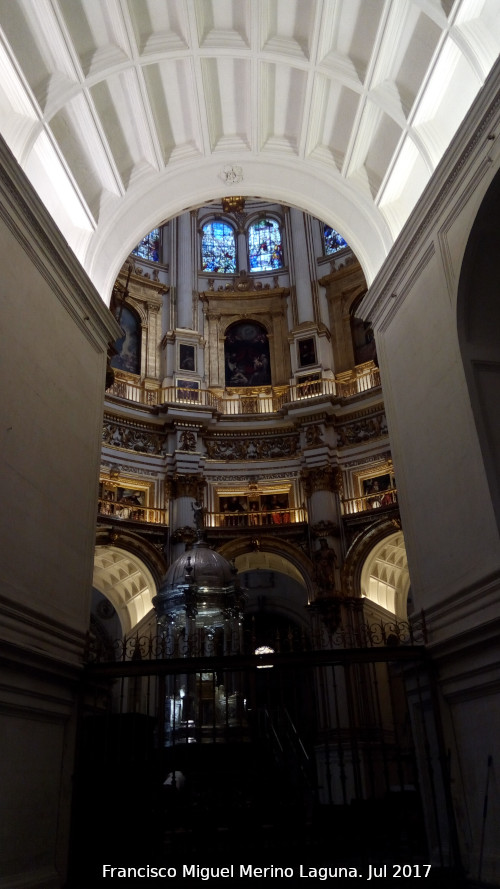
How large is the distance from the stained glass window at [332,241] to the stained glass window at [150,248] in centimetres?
653

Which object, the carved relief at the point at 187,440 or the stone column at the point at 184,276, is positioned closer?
the carved relief at the point at 187,440

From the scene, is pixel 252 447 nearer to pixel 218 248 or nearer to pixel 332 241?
pixel 332 241

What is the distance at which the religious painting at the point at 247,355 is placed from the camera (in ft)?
81.5

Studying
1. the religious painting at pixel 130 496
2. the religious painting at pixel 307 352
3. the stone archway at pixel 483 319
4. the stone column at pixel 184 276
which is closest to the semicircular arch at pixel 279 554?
the religious painting at pixel 130 496

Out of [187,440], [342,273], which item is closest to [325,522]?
[187,440]

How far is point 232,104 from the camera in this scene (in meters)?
10.7

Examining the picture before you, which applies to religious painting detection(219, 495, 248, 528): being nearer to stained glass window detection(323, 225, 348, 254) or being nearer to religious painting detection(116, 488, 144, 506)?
religious painting detection(116, 488, 144, 506)

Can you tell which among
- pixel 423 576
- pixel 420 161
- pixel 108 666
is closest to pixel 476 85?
pixel 420 161

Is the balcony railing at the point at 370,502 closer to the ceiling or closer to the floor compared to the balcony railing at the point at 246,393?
closer to the floor

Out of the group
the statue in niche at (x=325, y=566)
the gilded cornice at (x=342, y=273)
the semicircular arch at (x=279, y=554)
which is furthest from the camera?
the gilded cornice at (x=342, y=273)

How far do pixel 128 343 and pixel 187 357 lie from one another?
2123mm

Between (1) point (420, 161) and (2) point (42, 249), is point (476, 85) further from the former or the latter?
(2) point (42, 249)

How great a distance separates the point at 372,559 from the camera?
2077 centimetres

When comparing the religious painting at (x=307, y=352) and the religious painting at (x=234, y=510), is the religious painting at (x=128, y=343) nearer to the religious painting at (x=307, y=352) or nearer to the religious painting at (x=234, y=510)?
the religious painting at (x=234, y=510)
